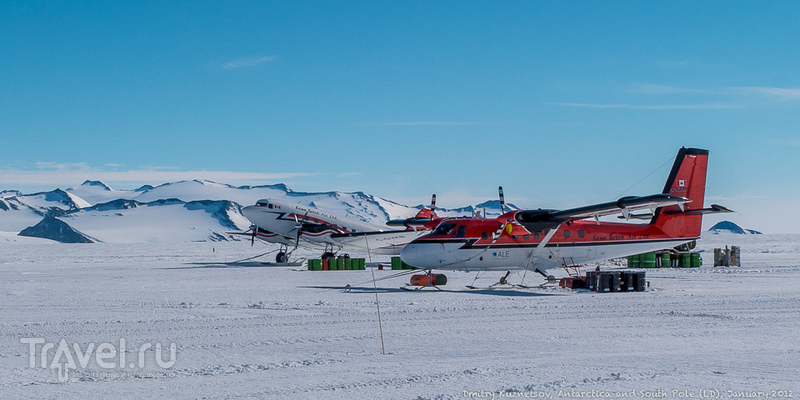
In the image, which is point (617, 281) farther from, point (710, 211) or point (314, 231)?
point (314, 231)

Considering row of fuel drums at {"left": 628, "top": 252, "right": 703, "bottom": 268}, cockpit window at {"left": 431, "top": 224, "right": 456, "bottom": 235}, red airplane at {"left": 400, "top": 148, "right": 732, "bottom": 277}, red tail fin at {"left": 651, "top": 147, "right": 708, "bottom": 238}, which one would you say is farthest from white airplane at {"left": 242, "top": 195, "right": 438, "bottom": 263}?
red tail fin at {"left": 651, "top": 147, "right": 708, "bottom": 238}

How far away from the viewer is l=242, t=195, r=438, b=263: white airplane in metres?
43.7

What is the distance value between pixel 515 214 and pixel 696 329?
1037 centimetres

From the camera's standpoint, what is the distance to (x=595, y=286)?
73.9 ft

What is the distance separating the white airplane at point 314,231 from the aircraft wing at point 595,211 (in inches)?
775

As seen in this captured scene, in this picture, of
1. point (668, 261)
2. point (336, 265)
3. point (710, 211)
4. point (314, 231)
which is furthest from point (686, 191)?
point (314, 231)

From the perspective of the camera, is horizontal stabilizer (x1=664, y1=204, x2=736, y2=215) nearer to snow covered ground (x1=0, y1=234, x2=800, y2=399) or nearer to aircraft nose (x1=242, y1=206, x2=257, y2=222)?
snow covered ground (x1=0, y1=234, x2=800, y2=399)

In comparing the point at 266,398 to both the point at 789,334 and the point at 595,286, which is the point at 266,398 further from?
the point at 595,286

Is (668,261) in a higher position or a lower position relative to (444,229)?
lower

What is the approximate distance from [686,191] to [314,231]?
80.9ft

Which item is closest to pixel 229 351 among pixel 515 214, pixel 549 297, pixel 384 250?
pixel 549 297

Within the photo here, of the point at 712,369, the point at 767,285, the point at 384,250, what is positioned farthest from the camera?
the point at 384,250

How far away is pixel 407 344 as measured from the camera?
11.8 meters

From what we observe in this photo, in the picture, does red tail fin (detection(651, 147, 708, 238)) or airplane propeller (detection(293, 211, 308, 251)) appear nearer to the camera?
red tail fin (detection(651, 147, 708, 238))
